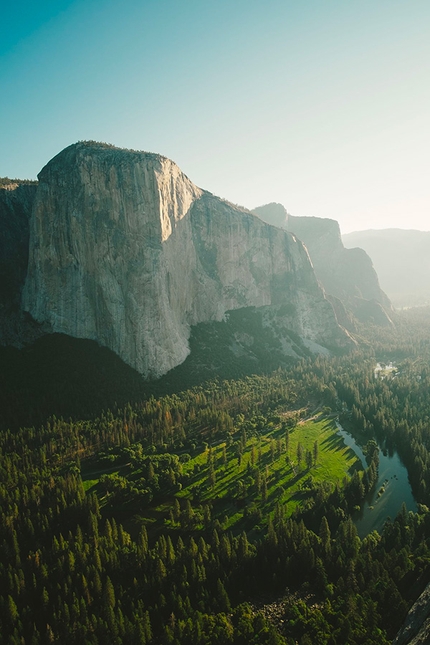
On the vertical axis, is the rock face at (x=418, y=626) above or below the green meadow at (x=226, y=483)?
above

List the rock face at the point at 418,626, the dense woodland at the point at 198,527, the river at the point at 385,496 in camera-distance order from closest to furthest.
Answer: the rock face at the point at 418,626 → the dense woodland at the point at 198,527 → the river at the point at 385,496

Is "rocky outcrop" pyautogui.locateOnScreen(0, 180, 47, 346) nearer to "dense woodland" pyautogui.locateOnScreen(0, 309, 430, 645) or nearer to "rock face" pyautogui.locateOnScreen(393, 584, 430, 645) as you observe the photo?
"dense woodland" pyautogui.locateOnScreen(0, 309, 430, 645)

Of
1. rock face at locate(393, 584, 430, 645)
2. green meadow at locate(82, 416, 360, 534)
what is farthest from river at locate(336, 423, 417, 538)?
rock face at locate(393, 584, 430, 645)

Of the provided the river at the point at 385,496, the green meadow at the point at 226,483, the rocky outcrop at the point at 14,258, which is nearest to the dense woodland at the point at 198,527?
the green meadow at the point at 226,483

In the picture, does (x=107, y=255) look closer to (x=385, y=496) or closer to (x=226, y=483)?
(x=226, y=483)

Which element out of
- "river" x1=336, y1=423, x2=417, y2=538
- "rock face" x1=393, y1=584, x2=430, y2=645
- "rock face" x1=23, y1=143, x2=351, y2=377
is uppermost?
"rock face" x1=23, y1=143, x2=351, y2=377

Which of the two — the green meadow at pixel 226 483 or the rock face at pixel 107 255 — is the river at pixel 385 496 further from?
the rock face at pixel 107 255
